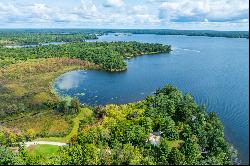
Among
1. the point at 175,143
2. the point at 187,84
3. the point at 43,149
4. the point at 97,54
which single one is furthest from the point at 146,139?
the point at 97,54

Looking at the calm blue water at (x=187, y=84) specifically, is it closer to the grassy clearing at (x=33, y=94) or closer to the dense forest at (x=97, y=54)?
the grassy clearing at (x=33, y=94)

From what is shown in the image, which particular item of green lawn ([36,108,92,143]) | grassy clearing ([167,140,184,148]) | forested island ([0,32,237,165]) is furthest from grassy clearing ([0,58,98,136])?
grassy clearing ([167,140,184,148])

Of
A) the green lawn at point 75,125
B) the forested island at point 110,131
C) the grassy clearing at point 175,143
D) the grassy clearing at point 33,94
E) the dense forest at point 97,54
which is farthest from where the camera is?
the dense forest at point 97,54

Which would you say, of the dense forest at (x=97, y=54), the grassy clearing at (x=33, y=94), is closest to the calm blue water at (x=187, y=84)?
the grassy clearing at (x=33, y=94)

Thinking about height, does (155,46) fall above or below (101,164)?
above

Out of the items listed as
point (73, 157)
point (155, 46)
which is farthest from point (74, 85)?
point (155, 46)

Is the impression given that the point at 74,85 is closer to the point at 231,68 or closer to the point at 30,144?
the point at 30,144
